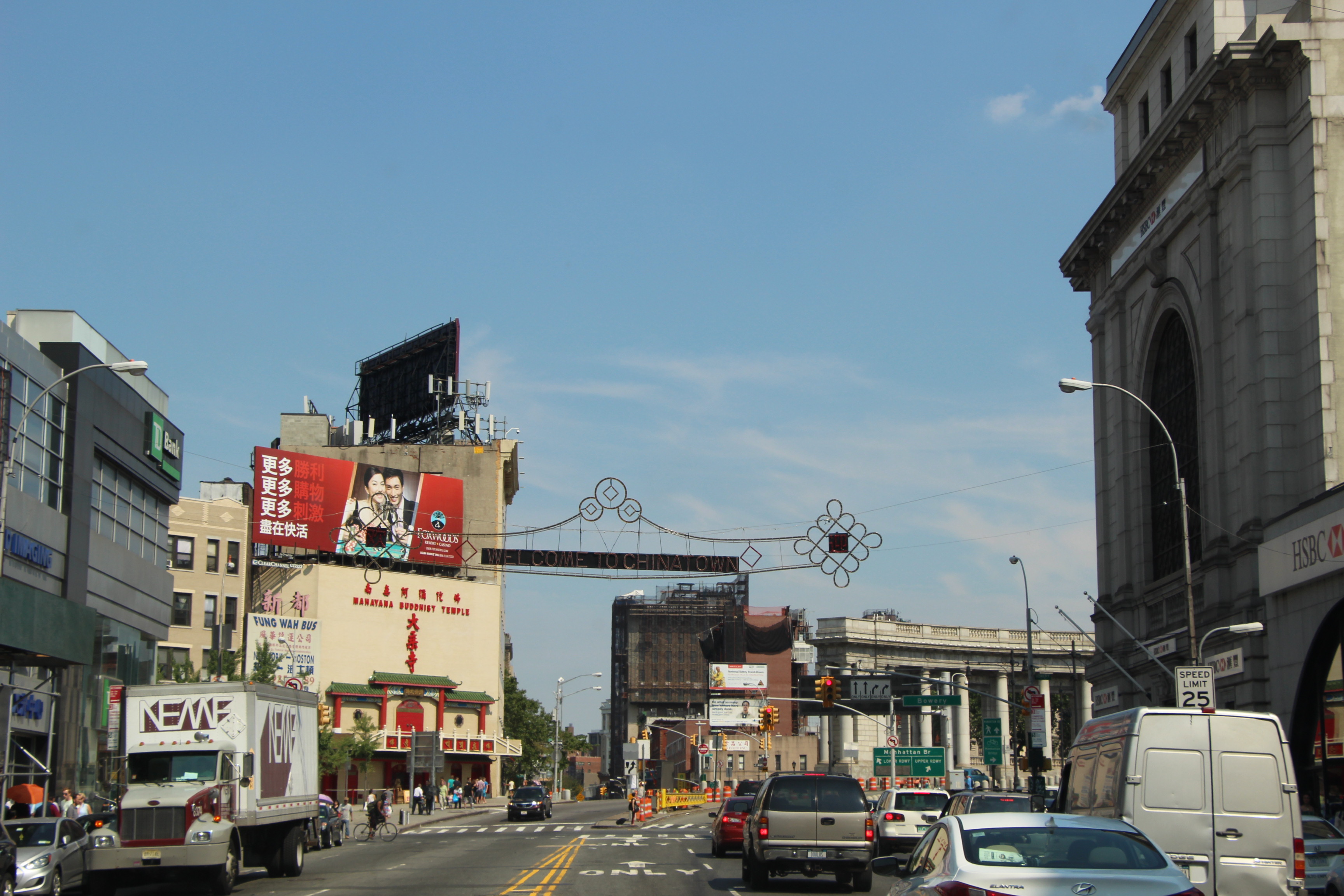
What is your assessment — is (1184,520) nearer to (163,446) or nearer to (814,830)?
(814,830)

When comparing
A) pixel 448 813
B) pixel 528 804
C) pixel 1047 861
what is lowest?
pixel 448 813

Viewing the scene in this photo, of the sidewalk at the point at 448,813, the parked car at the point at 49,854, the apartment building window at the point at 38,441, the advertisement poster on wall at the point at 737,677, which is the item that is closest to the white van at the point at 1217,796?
the parked car at the point at 49,854

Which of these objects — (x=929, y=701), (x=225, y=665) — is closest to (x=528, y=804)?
(x=225, y=665)

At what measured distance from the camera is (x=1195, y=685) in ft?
81.0

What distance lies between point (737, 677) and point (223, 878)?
13039 centimetres

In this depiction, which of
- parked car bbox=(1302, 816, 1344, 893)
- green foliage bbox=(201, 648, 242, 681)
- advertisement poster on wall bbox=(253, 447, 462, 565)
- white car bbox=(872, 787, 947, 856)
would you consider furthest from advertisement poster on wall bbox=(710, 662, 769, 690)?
parked car bbox=(1302, 816, 1344, 893)

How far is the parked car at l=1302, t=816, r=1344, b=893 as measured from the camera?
19.7m

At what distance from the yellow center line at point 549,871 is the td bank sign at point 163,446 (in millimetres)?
21261

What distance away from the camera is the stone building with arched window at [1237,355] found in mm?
34000

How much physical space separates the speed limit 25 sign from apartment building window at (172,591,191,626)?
64.2 metres

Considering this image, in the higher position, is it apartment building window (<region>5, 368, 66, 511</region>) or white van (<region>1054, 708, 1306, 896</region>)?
apartment building window (<region>5, 368, 66, 511</region>)

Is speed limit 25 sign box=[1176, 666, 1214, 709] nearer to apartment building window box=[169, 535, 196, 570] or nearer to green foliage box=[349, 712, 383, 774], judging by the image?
→ green foliage box=[349, 712, 383, 774]

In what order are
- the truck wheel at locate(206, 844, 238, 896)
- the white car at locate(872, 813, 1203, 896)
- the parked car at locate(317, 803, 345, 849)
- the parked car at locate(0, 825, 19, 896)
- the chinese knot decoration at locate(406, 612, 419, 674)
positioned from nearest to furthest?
the white car at locate(872, 813, 1203, 896) → the parked car at locate(0, 825, 19, 896) → the truck wheel at locate(206, 844, 238, 896) → the parked car at locate(317, 803, 345, 849) → the chinese knot decoration at locate(406, 612, 419, 674)

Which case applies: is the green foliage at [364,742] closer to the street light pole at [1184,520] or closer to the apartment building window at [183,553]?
the apartment building window at [183,553]
